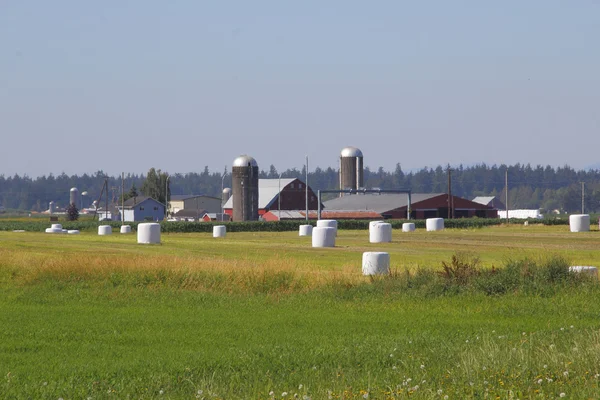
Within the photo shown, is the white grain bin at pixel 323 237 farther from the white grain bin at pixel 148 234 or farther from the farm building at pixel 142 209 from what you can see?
the farm building at pixel 142 209

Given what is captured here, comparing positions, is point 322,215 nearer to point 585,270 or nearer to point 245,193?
point 245,193

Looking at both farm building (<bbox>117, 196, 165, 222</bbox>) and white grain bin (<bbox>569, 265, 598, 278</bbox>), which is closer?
white grain bin (<bbox>569, 265, 598, 278</bbox>)

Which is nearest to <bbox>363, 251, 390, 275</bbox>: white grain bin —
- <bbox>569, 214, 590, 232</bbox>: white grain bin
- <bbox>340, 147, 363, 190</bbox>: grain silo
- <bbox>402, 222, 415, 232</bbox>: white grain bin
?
<bbox>569, 214, 590, 232</bbox>: white grain bin

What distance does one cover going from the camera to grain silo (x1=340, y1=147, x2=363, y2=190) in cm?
14925

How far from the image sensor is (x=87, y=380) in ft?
44.9

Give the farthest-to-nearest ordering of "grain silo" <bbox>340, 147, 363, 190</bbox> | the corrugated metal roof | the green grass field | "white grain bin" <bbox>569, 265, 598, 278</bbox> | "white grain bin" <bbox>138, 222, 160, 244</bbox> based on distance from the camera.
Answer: "grain silo" <bbox>340, 147, 363, 190</bbox> → the corrugated metal roof → "white grain bin" <bbox>138, 222, 160, 244</bbox> → "white grain bin" <bbox>569, 265, 598, 278</bbox> → the green grass field

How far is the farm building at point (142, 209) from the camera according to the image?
168 meters

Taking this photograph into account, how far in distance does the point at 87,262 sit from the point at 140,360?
49.4 feet

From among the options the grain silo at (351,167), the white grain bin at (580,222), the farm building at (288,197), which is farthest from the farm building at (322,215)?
the white grain bin at (580,222)

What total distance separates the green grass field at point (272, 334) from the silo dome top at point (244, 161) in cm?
9921

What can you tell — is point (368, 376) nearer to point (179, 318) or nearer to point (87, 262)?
point (179, 318)

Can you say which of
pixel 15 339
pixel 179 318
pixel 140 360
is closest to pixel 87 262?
pixel 179 318

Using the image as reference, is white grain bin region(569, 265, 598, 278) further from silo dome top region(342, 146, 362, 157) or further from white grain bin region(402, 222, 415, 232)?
silo dome top region(342, 146, 362, 157)

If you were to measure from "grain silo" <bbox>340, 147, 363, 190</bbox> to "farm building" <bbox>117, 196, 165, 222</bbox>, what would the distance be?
36327 mm
